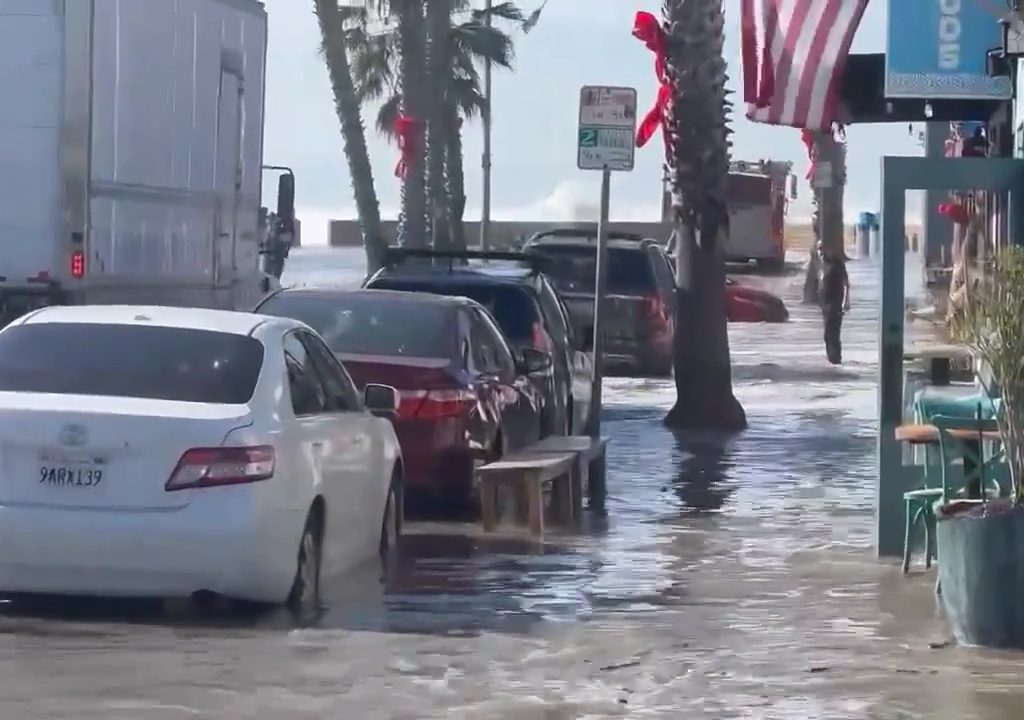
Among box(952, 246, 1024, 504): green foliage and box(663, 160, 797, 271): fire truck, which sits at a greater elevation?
box(663, 160, 797, 271): fire truck

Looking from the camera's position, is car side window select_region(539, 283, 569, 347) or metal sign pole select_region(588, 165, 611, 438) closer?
metal sign pole select_region(588, 165, 611, 438)

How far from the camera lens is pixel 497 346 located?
15.9 m

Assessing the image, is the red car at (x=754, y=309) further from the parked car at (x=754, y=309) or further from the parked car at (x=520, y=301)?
the parked car at (x=520, y=301)

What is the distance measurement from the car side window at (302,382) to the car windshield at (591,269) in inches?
671

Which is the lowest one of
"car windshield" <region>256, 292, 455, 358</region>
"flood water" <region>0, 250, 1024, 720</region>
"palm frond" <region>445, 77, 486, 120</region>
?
"flood water" <region>0, 250, 1024, 720</region>

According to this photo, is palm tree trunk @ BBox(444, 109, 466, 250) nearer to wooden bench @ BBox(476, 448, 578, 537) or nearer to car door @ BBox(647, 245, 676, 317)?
car door @ BBox(647, 245, 676, 317)

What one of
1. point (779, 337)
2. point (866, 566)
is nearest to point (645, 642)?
point (866, 566)

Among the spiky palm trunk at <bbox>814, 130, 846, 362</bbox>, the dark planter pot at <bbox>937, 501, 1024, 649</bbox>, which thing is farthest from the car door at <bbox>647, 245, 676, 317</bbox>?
the dark planter pot at <bbox>937, 501, 1024, 649</bbox>

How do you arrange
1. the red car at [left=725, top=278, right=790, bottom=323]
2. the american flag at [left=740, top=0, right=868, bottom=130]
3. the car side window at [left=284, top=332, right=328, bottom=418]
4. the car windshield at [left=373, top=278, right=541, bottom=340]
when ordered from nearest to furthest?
the car side window at [left=284, top=332, right=328, bottom=418], the american flag at [left=740, top=0, right=868, bottom=130], the car windshield at [left=373, top=278, right=541, bottom=340], the red car at [left=725, top=278, right=790, bottom=323]

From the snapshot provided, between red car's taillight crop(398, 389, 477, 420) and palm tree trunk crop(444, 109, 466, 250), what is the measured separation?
103 feet

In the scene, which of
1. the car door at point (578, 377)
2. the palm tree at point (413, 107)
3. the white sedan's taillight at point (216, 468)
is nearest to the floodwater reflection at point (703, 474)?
the car door at point (578, 377)

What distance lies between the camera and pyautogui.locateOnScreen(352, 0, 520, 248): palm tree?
1844 inches

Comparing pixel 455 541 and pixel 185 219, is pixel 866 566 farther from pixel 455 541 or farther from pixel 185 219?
pixel 185 219

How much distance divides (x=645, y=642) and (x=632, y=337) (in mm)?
18598
